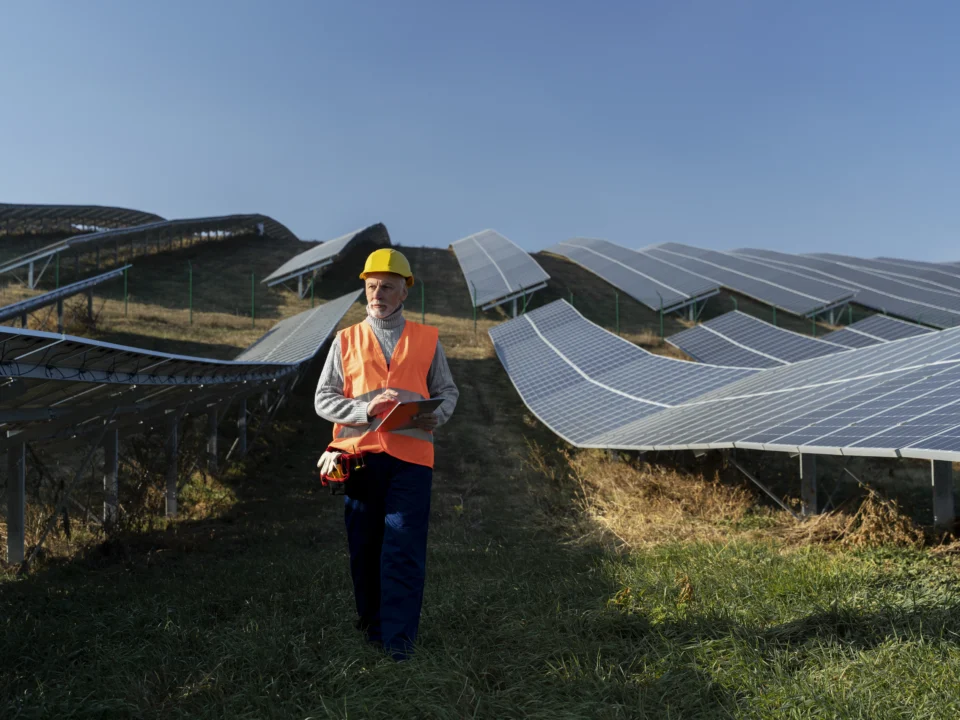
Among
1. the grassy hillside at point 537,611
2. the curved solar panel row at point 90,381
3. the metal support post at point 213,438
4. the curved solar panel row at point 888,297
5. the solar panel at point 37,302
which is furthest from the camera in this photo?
the curved solar panel row at point 888,297

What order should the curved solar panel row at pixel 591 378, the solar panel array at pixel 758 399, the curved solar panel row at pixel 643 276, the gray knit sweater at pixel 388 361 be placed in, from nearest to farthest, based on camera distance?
the gray knit sweater at pixel 388 361 < the solar panel array at pixel 758 399 < the curved solar panel row at pixel 591 378 < the curved solar panel row at pixel 643 276

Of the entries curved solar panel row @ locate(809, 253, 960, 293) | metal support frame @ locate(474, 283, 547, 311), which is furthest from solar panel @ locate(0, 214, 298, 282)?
curved solar panel row @ locate(809, 253, 960, 293)

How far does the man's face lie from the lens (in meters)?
4.00

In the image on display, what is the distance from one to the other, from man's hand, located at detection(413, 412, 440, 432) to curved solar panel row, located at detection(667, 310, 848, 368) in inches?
546

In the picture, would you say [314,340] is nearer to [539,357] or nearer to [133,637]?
[539,357]

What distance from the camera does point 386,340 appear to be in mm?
4070

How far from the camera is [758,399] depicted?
348 inches

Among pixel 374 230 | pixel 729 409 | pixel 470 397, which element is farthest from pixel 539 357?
pixel 374 230

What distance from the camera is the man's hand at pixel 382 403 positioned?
3695mm

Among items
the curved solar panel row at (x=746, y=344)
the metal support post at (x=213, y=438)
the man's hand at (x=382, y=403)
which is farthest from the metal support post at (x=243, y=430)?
the curved solar panel row at (x=746, y=344)

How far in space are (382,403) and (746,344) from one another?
15.5 metres

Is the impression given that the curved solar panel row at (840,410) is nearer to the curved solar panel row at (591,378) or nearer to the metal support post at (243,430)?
the curved solar panel row at (591,378)

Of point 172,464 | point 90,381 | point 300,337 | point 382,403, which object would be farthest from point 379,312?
point 300,337

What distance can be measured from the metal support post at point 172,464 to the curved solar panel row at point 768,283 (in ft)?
76.7
